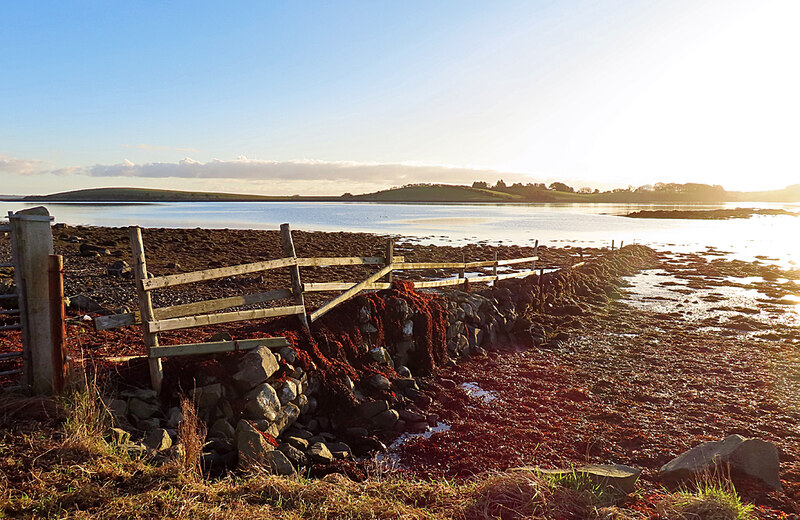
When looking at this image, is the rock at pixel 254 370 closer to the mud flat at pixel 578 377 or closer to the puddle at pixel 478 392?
the mud flat at pixel 578 377

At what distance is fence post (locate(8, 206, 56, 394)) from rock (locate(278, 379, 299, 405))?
9.82ft

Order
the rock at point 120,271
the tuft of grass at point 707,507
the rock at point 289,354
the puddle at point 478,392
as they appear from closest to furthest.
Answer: the tuft of grass at point 707,507
the rock at point 289,354
the puddle at point 478,392
the rock at point 120,271

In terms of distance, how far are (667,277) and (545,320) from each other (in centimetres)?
1582

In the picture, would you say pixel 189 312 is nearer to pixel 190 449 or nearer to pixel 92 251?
pixel 190 449

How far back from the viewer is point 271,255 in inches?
1148

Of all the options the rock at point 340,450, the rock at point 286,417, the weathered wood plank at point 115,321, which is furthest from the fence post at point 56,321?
the rock at point 340,450

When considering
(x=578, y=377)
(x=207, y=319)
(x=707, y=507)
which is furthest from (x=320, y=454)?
(x=578, y=377)

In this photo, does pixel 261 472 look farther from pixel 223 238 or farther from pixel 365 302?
pixel 223 238

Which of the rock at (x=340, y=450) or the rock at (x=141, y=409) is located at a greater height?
the rock at (x=141, y=409)

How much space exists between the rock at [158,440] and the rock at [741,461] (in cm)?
650

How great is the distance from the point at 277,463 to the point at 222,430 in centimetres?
108

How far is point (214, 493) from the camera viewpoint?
474 centimetres

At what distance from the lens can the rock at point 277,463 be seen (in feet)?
19.3

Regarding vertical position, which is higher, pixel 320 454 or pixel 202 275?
pixel 202 275
